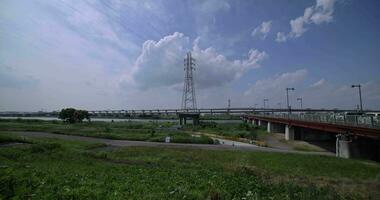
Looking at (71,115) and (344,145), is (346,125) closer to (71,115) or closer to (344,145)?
(344,145)

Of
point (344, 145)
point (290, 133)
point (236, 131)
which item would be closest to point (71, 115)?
point (236, 131)

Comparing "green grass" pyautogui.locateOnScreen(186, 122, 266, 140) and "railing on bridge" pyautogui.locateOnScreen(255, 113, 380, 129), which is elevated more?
"railing on bridge" pyautogui.locateOnScreen(255, 113, 380, 129)

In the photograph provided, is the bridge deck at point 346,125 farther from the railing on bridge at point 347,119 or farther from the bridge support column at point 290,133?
the bridge support column at point 290,133

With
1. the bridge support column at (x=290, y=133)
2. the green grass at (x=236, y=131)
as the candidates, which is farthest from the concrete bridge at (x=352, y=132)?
the green grass at (x=236, y=131)

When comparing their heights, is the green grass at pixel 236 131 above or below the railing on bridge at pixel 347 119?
below

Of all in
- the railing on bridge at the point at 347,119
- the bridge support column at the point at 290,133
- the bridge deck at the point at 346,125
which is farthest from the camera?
the bridge support column at the point at 290,133

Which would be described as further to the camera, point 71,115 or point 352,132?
point 71,115

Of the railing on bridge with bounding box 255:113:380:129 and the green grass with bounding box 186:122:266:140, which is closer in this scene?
the railing on bridge with bounding box 255:113:380:129

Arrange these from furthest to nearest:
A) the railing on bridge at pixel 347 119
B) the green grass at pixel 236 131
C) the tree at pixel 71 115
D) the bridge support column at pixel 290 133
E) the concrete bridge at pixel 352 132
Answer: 1. the tree at pixel 71 115
2. the green grass at pixel 236 131
3. the bridge support column at pixel 290 133
4. the concrete bridge at pixel 352 132
5. the railing on bridge at pixel 347 119

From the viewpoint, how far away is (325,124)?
37875 mm

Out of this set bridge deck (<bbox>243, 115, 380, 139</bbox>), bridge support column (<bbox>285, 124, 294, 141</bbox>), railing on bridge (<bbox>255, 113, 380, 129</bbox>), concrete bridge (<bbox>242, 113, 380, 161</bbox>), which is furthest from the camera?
bridge support column (<bbox>285, 124, 294, 141</bbox>)

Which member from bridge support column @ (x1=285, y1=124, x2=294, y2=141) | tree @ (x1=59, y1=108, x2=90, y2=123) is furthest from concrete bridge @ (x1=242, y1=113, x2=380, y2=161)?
tree @ (x1=59, y1=108, x2=90, y2=123)

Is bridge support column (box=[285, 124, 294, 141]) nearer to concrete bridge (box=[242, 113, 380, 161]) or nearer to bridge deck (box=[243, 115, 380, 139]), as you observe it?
bridge deck (box=[243, 115, 380, 139])

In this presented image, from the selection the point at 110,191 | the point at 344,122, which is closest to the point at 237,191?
the point at 110,191
